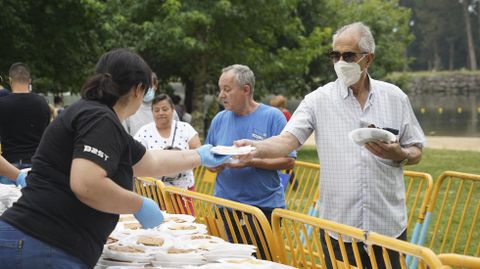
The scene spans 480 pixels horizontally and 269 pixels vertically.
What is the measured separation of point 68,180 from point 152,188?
2.74 meters

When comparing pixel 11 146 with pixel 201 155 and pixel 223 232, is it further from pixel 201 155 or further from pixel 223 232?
pixel 201 155

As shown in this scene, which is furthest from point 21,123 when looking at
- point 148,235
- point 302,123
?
point 302,123

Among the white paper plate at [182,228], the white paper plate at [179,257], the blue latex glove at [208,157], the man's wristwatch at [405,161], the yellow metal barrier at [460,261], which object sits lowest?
the white paper plate at [182,228]

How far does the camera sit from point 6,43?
2039 centimetres

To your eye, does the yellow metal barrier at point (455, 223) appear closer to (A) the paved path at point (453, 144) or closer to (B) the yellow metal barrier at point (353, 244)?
(B) the yellow metal barrier at point (353, 244)

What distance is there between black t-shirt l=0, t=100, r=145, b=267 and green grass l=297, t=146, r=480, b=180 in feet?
38.2

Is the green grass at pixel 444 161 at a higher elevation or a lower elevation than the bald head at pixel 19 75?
lower

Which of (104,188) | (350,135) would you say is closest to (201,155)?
(350,135)

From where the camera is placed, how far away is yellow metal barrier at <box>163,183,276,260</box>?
169 inches

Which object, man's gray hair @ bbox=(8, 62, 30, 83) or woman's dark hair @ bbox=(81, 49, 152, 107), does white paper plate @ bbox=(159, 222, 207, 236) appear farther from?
man's gray hair @ bbox=(8, 62, 30, 83)

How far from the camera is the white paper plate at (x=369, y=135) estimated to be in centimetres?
386

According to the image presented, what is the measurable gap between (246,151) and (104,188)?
4.71 feet

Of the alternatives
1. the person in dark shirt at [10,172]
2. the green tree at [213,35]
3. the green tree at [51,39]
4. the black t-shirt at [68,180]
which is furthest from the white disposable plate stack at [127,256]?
the green tree at [51,39]

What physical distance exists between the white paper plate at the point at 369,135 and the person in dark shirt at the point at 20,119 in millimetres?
4927
